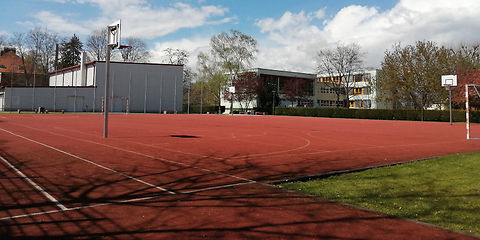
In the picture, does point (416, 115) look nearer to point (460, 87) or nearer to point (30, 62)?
point (460, 87)

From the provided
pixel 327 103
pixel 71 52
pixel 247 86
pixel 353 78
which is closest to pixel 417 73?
pixel 353 78

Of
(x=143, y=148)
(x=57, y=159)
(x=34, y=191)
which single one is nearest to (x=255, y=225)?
(x=34, y=191)

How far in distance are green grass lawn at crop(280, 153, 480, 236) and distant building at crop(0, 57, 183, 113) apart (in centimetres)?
5308

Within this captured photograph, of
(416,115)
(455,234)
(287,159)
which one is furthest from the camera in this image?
(416,115)

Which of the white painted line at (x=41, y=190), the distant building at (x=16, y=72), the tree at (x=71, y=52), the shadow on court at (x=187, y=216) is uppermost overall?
the tree at (x=71, y=52)

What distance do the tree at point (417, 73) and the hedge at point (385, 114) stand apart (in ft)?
5.71

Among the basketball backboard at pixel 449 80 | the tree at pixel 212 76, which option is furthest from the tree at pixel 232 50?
the basketball backboard at pixel 449 80

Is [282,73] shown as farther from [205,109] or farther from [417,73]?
[417,73]

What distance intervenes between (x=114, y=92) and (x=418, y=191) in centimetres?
6280

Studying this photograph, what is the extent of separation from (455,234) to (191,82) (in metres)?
82.1

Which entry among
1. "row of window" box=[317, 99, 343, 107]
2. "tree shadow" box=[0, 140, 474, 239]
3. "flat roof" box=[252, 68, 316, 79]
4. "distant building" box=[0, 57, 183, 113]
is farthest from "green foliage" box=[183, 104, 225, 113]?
"tree shadow" box=[0, 140, 474, 239]

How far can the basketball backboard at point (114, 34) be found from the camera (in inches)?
660

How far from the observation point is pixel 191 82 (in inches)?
3324

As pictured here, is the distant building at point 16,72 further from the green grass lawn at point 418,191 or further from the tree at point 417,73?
the green grass lawn at point 418,191
